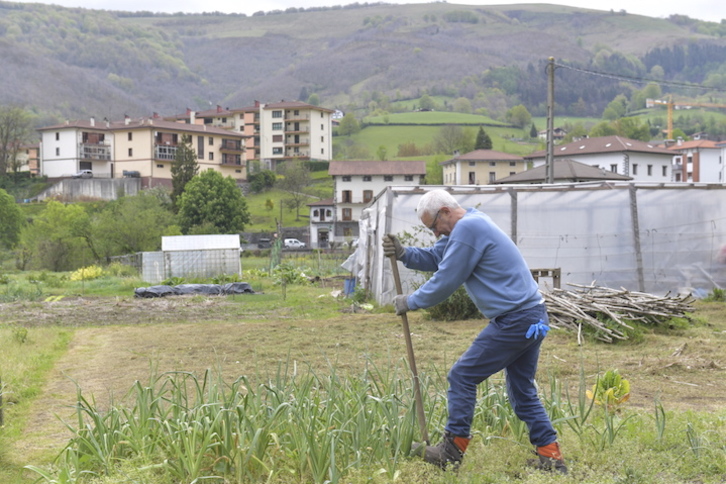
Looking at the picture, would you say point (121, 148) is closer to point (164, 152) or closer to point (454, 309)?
point (164, 152)

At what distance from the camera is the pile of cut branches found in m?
11.0

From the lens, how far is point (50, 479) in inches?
180

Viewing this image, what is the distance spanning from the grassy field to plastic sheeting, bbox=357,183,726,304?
6.34 metres

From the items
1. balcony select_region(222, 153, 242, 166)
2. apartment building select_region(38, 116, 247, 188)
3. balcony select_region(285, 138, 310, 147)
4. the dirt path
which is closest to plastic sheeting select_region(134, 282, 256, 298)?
the dirt path

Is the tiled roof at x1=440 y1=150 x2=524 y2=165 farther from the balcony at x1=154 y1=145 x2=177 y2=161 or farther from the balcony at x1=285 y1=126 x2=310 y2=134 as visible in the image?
the balcony at x1=154 y1=145 x2=177 y2=161

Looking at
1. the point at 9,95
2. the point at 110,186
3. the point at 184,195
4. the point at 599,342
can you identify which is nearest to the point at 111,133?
the point at 110,186

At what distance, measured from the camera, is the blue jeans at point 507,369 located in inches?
193

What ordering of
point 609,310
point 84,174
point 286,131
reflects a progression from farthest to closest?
point 286,131 < point 84,174 < point 609,310

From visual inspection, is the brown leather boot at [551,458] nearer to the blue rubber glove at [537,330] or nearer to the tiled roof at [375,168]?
the blue rubber glove at [537,330]

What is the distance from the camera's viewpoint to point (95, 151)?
3664 inches

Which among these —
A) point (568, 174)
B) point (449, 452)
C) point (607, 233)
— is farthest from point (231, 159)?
point (449, 452)

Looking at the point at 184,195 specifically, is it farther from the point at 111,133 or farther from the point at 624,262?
the point at 624,262

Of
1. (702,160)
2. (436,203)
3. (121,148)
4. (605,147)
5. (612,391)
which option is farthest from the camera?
(702,160)

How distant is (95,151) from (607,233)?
274 ft
